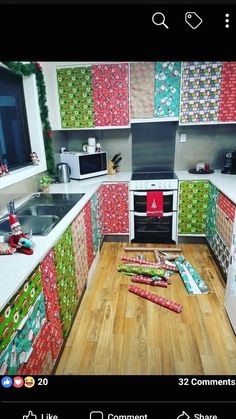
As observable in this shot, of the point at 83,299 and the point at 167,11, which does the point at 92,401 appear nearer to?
the point at 167,11

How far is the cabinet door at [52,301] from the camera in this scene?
1237 mm

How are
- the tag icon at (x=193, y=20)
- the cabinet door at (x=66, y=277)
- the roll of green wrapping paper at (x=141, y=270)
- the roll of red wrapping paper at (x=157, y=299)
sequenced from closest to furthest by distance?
the tag icon at (x=193, y=20)
the cabinet door at (x=66, y=277)
the roll of red wrapping paper at (x=157, y=299)
the roll of green wrapping paper at (x=141, y=270)

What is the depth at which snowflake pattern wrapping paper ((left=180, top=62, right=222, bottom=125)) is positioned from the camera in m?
2.50

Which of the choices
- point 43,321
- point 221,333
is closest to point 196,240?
point 221,333

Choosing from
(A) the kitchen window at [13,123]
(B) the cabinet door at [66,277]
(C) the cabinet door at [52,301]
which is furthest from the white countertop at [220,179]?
(A) the kitchen window at [13,123]

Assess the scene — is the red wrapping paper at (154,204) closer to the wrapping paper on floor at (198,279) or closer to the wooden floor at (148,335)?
the wrapping paper on floor at (198,279)

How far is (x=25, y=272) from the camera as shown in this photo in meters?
1.01

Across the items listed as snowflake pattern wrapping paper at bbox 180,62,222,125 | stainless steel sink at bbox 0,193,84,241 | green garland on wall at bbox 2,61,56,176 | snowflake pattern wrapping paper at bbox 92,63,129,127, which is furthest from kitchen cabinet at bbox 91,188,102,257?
snowflake pattern wrapping paper at bbox 180,62,222,125

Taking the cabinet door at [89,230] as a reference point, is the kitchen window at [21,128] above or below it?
above

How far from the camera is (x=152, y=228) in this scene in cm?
288

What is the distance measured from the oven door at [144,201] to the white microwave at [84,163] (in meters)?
0.50

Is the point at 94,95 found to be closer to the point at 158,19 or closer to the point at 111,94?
the point at 111,94

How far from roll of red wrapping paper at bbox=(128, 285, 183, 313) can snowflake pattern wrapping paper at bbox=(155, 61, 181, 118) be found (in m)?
1.82

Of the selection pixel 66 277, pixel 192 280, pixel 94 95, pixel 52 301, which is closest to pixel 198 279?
pixel 192 280
